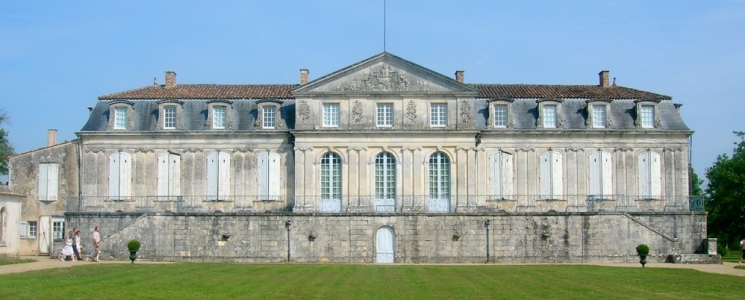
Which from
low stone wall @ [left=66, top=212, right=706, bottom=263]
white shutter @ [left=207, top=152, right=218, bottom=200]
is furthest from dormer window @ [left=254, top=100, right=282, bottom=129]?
low stone wall @ [left=66, top=212, right=706, bottom=263]

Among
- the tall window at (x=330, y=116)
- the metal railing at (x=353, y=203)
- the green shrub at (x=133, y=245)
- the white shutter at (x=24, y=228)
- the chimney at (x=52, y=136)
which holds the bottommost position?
the green shrub at (x=133, y=245)

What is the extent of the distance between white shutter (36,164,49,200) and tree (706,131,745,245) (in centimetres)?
3756

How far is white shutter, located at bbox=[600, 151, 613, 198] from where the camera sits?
153 ft

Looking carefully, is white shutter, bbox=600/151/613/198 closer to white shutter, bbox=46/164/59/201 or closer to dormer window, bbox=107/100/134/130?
dormer window, bbox=107/100/134/130

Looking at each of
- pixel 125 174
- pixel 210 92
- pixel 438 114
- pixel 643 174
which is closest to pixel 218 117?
pixel 210 92

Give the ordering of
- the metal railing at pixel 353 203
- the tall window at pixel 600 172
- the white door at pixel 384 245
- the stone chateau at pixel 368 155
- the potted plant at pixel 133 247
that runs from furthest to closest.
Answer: the tall window at pixel 600 172
the stone chateau at pixel 368 155
the metal railing at pixel 353 203
the white door at pixel 384 245
the potted plant at pixel 133 247

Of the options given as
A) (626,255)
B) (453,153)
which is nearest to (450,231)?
Answer: (453,153)

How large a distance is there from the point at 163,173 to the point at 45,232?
22.3ft

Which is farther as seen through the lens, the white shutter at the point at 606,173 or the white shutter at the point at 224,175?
the white shutter at the point at 606,173

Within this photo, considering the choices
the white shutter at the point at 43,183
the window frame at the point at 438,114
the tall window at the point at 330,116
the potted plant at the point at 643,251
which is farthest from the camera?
the white shutter at the point at 43,183

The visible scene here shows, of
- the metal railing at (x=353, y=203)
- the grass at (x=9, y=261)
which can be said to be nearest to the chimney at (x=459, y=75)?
the metal railing at (x=353, y=203)

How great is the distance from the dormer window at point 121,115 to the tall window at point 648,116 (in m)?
26.7

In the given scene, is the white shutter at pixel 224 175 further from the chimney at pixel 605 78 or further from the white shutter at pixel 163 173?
the chimney at pixel 605 78

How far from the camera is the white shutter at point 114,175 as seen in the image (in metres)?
46.3
